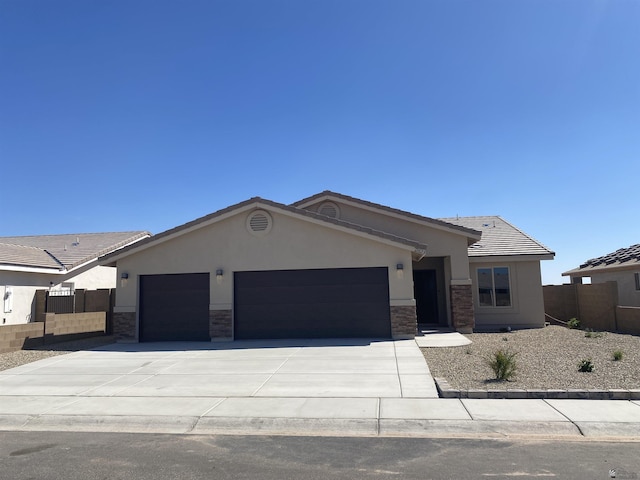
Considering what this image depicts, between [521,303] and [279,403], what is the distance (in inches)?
559

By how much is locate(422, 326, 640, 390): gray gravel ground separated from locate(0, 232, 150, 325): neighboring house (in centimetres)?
1609

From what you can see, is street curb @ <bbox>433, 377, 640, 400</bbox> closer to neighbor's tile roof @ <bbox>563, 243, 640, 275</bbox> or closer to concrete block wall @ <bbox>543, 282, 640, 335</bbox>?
concrete block wall @ <bbox>543, 282, 640, 335</bbox>

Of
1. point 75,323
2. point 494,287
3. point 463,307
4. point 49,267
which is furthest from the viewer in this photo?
point 49,267

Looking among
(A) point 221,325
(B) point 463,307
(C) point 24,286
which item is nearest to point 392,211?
(B) point 463,307

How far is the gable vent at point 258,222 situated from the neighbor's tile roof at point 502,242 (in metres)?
8.13

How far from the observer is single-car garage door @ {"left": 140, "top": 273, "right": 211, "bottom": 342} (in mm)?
16891

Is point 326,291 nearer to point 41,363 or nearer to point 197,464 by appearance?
point 41,363

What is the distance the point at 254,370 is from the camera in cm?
1147

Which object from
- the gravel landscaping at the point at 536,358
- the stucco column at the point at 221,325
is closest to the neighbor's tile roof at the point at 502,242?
the gravel landscaping at the point at 536,358

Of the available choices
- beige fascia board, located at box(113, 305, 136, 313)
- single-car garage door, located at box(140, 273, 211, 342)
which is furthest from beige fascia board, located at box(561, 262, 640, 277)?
beige fascia board, located at box(113, 305, 136, 313)

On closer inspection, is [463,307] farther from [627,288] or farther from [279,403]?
[279,403]

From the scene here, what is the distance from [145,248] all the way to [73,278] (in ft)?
30.4

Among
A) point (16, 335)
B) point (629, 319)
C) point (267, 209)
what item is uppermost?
point (267, 209)

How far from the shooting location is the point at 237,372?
11.3 meters
